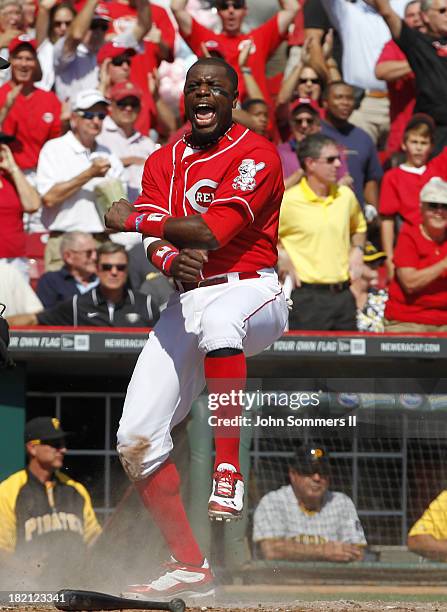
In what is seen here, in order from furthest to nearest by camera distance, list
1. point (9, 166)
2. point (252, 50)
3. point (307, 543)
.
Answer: point (252, 50)
point (9, 166)
point (307, 543)

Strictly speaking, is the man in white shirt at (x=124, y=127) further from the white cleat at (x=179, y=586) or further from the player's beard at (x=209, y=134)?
the white cleat at (x=179, y=586)

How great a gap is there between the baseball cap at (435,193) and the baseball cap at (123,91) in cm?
255

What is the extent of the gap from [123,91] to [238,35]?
1.26 m

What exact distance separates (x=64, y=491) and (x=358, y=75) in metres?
5.34

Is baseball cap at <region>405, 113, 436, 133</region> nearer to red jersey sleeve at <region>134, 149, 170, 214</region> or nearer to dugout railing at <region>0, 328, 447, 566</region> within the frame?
dugout railing at <region>0, 328, 447, 566</region>

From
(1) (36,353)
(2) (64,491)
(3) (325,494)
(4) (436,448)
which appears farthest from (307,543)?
(1) (36,353)

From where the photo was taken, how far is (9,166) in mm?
8406

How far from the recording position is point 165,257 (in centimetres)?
507

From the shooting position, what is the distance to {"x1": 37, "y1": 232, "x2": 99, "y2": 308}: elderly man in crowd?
794cm

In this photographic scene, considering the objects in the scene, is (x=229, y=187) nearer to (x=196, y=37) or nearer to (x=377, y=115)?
(x=196, y=37)

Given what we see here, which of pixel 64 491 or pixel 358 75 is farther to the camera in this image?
pixel 358 75

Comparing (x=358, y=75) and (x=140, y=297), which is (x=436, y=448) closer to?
(x=140, y=297)

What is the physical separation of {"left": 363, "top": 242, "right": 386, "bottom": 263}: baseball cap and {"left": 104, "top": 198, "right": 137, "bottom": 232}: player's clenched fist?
363 centimetres

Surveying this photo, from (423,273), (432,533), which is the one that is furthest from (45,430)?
(423,273)
